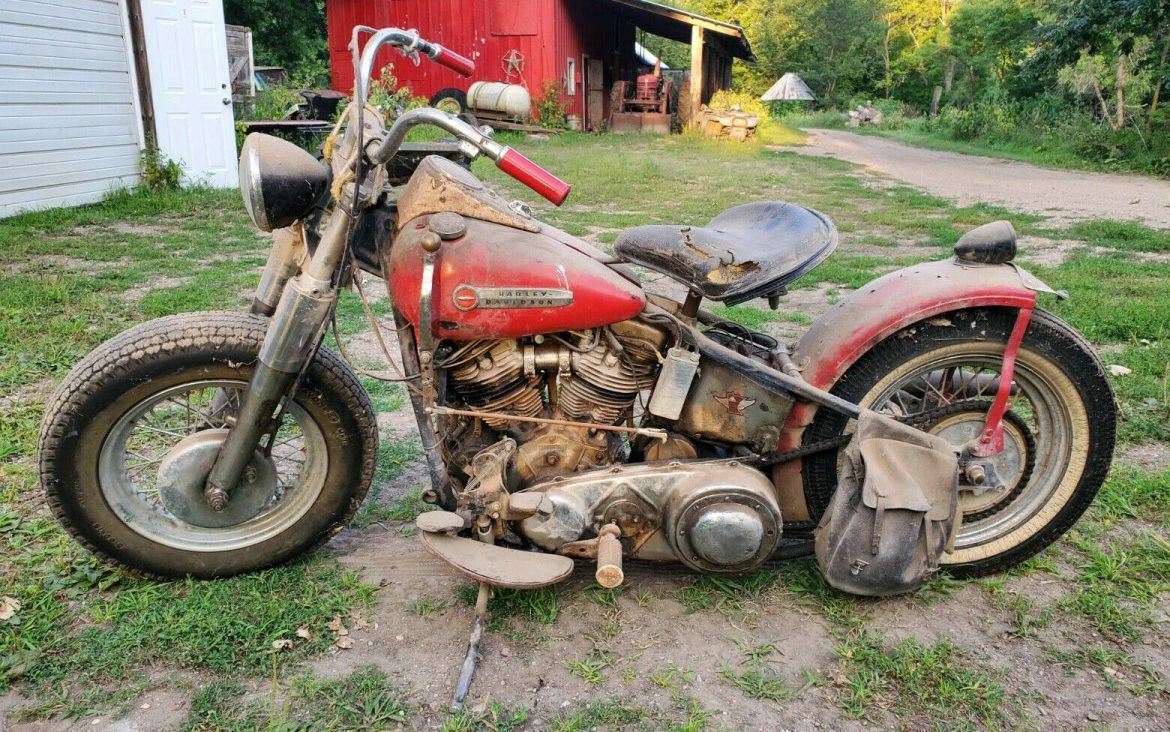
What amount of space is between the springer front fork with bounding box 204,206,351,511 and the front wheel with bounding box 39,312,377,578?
0.09 metres

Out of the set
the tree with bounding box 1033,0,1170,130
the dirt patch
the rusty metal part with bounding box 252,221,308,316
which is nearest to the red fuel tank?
the rusty metal part with bounding box 252,221,308,316

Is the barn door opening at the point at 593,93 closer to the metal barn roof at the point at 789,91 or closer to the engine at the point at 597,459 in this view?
the metal barn roof at the point at 789,91

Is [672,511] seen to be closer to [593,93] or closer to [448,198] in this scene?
[448,198]

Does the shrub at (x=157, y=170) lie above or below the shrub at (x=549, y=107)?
below

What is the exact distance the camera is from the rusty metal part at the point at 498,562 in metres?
2.38

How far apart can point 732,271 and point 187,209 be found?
8.62 metres

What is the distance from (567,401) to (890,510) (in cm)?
100

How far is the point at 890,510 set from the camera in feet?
7.89

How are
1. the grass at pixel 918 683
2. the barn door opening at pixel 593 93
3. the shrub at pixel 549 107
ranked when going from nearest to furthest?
the grass at pixel 918 683 → the shrub at pixel 549 107 → the barn door opening at pixel 593 93

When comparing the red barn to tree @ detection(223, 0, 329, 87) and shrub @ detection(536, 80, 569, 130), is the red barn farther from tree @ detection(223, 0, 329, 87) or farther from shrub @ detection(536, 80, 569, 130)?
tree @ detection(223, 0, 329, 87)

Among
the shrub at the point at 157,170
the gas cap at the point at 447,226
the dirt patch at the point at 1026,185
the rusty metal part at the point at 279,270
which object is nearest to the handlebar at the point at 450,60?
the gas cap at the point at 447,226

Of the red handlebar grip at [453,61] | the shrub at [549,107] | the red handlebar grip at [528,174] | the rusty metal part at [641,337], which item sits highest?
the shrub at [549,107]

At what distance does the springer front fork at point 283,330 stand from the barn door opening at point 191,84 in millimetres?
8544

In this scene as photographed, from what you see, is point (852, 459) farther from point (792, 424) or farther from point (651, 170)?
point (651, 170)
